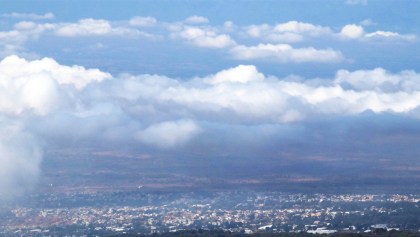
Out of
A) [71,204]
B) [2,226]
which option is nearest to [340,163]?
[71,204]

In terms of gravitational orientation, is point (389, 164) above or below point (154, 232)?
above

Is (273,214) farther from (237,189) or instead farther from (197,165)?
(197,165)

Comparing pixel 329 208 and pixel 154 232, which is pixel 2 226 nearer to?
pixel 154 232

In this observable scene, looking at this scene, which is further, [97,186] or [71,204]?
[97,186]

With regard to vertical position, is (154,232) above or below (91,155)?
below

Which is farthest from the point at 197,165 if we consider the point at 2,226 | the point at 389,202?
the point at 2,226

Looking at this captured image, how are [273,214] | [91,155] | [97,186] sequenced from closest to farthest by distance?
[273,214]
[97,186]
[91,155]

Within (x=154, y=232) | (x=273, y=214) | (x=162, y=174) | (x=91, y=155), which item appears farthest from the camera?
(x=91, y=155)

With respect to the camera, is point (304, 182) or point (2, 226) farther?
point (304, 182)

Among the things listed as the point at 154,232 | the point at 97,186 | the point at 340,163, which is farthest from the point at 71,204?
the point at 340,163

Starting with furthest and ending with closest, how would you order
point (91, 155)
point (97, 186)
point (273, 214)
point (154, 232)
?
point (91, 155) < point (97, 186) < point (273, 214) < point (154, 232)
